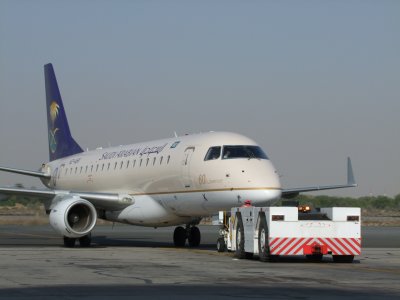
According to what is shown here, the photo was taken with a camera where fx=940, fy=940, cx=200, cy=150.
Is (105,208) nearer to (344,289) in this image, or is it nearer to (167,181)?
(167,181)

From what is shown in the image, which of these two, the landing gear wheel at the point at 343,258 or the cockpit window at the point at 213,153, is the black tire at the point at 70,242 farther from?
the landing gear wheel at the point at 343,258

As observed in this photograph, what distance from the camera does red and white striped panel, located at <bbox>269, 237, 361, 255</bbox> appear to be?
2314cm

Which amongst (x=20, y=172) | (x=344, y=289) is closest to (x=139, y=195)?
(x=20, y=172)

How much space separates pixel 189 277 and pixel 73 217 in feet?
49.9

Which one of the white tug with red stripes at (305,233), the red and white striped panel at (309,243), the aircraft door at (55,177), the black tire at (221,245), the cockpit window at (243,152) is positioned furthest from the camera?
the aircraft door at (55,177)

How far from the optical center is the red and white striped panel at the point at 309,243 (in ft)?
75.9

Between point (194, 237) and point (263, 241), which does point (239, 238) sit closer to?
point (263, 241)

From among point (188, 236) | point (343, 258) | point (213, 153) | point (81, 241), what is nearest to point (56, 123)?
point (81, 241)

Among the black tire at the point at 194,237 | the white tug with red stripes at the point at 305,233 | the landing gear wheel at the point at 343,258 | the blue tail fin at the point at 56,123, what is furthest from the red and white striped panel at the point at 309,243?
the blue tail fin at the point at 56,123

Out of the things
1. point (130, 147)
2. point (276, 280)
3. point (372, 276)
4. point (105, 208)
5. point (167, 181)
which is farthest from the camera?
point (130, 147)

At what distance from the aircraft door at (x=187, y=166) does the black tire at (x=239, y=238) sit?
425cm

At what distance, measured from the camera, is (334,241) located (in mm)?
23672

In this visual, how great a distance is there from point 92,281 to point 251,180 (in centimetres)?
1123

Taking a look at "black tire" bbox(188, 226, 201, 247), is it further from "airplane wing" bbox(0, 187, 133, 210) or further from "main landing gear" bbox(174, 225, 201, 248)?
"airplane wing" bbox(0, 187, 133, 210)
